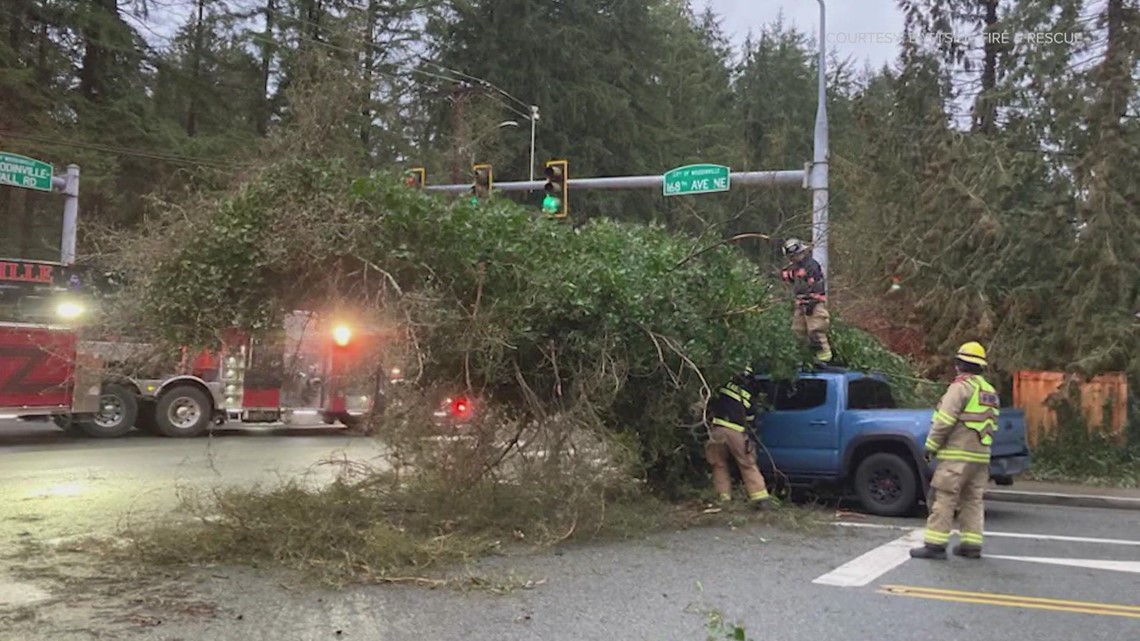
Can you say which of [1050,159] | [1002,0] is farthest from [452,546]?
[1002,0]

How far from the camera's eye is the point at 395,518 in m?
8.52

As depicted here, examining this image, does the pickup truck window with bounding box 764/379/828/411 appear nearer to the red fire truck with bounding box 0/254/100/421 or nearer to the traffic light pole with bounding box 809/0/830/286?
the traffic light pole with bounding box 809/0/830/286

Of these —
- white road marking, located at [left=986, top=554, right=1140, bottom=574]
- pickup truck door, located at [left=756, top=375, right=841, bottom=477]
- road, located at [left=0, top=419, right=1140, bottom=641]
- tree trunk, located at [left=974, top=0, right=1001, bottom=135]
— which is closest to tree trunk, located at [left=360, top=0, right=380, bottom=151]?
tree trunk, located at [left=974, top=0, right=1001, bottom=135]

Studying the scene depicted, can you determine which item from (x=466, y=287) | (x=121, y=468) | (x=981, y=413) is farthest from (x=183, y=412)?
(x=981, y=413)

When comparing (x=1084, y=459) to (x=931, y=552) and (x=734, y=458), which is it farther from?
(x=931, y=552)

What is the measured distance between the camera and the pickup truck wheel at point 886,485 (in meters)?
9.89

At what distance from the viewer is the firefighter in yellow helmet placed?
25.4 feet

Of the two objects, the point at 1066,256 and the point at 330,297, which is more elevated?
the point at 1066,256

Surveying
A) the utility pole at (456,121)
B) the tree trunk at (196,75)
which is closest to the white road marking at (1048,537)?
the utility pole at (456,121)

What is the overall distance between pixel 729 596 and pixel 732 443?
3.28m

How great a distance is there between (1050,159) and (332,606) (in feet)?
45.6

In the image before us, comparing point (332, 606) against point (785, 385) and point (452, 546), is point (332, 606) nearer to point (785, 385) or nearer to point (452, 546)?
point (452, 546)

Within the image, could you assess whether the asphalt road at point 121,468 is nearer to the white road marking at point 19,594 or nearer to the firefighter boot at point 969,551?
the white road marking at point 19,594

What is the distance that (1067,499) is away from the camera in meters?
12.1
